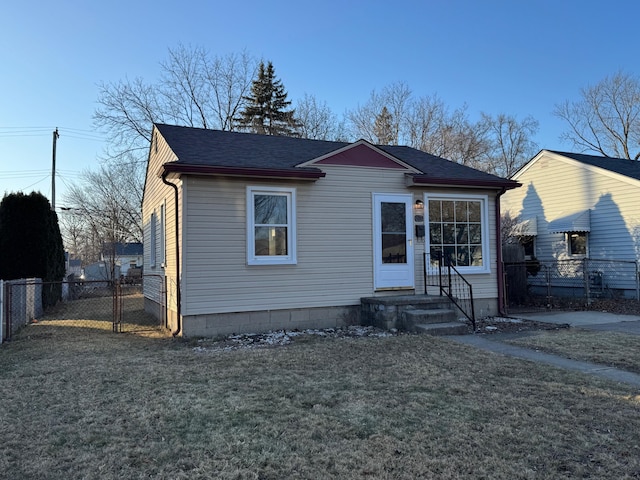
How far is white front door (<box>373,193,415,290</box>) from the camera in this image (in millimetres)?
9125

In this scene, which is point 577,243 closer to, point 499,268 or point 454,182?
point 499,268

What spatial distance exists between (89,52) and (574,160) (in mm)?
16177

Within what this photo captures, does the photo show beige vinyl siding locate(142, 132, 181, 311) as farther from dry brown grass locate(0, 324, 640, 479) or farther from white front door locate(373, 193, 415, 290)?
white front door locate(373, 193, 415, 290)

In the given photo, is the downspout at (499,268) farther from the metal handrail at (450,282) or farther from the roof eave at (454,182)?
the metal handrail at (450,282)

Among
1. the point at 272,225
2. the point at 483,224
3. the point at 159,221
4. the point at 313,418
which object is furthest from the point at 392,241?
the point at 313,418

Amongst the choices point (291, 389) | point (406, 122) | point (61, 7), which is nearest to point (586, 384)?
point (291, 389)

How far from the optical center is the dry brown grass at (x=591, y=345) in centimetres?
577

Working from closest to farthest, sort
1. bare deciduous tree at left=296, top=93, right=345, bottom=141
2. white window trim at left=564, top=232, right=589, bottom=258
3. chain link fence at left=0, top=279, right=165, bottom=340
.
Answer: chain link fence at left=0, top=279, right=165, bottom=340 → white window trim at left=564, top=232, right=589, bottom=258 → bare deciduous tree at left=296, top=93, right=345, bottom=141

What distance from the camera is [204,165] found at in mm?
7520

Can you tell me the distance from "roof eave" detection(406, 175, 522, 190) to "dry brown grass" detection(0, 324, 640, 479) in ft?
13.7

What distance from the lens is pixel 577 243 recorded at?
15.9 metres

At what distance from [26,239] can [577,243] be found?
700 inches

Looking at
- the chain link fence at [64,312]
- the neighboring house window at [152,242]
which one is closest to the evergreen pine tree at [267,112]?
the chain link fence at [64,312]

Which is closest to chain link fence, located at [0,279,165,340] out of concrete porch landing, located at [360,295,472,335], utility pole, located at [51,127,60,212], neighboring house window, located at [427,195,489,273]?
concrete porch landing, located at [360,295,472,335]
